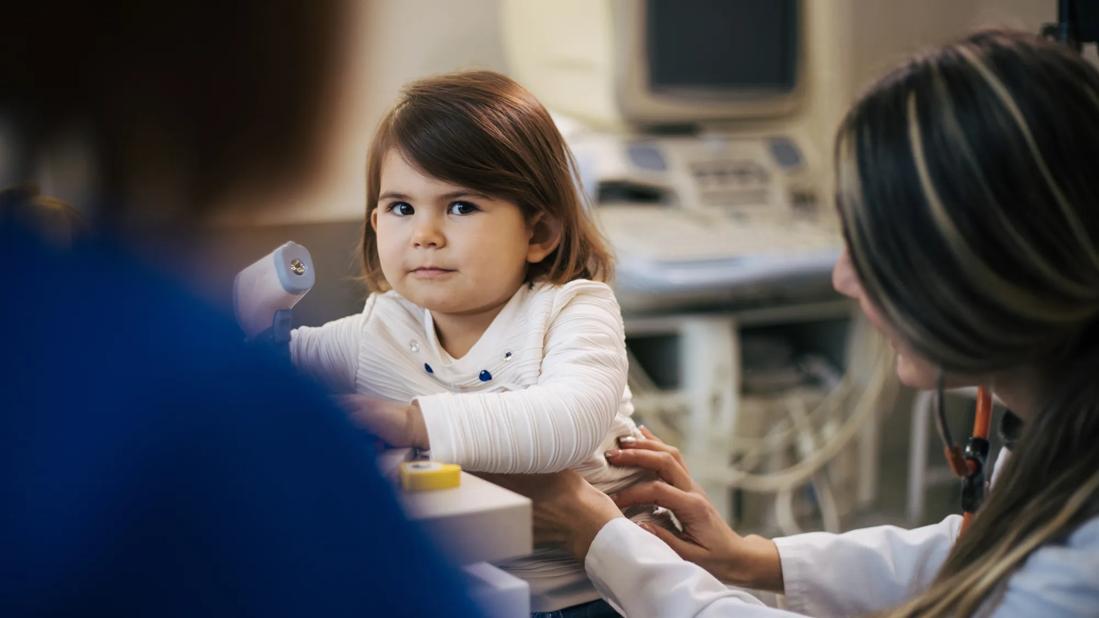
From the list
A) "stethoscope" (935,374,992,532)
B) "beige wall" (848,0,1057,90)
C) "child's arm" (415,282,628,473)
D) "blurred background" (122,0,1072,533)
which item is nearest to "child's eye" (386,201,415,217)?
"child's arm" (415,282,628,473)

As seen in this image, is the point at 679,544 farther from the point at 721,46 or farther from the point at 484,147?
the point at 721,46

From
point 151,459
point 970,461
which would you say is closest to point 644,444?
point 970,461

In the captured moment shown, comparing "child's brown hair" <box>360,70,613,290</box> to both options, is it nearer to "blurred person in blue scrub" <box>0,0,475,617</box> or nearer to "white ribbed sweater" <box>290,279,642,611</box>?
"white ribbed sweater" <box>290,279,642,611</box>

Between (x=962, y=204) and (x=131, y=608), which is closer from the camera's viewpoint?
(x=131, y=608)

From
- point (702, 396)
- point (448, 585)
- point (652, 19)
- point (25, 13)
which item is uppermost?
point (652, 19)

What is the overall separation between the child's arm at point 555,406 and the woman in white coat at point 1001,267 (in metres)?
0.17

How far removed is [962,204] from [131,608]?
472mm

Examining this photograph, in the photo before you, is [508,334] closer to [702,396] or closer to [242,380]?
[242,380]

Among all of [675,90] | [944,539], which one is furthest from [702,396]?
[944,539]

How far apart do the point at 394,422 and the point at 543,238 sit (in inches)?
8.0

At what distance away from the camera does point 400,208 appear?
745mm

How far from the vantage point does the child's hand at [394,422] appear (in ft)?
2.17

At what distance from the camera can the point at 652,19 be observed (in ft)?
7.38

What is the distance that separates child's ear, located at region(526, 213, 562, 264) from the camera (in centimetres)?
80
